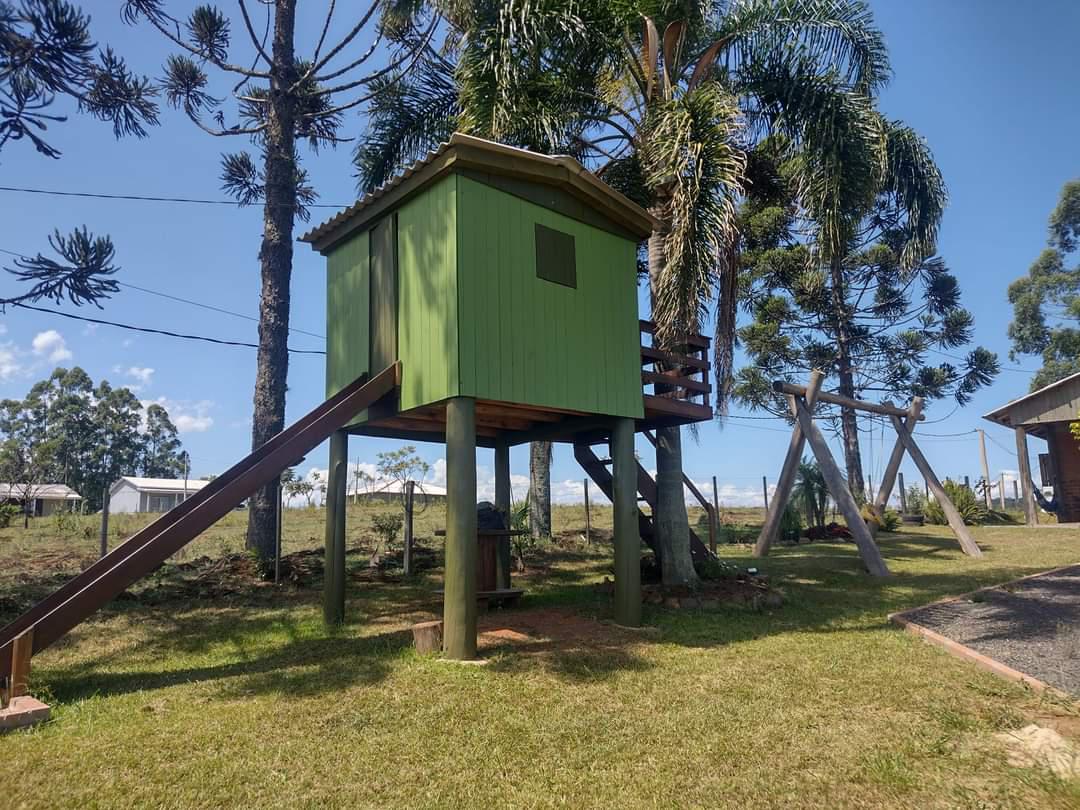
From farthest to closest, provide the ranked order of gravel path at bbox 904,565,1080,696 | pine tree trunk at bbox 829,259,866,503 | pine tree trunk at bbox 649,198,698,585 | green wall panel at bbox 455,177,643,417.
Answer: pine tree trunk at bbox 829,259,866,503 < pine tree trunk at bbox 649,198,698,585 < green wall panel at bbox 455,177,643,417 < gravel path at bbox 904,565,1080,696

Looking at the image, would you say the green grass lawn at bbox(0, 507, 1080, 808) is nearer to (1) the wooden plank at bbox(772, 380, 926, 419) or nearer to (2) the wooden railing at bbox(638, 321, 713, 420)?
(2) the wooden railing at bbox(638, 321, 713, 420)

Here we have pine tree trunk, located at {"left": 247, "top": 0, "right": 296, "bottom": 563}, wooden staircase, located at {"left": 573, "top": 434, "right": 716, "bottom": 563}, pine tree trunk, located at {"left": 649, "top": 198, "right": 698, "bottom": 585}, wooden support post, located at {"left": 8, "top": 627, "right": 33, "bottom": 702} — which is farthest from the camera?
pine tree trunk, located at {"left": 247, "top": 0, "right": 296, "bottom": 563}

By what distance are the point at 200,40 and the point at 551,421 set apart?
1229cm

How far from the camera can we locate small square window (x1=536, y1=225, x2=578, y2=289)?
8.22 metres

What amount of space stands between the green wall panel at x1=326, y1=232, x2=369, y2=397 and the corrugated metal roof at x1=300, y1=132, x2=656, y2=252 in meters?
0.34

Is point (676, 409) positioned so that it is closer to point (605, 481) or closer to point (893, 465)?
point (605, 481)

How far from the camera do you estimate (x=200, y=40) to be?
591 inches

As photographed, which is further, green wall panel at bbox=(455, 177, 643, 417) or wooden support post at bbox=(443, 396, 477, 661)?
green wall panel at bbox=(455, 177, 643, 417)

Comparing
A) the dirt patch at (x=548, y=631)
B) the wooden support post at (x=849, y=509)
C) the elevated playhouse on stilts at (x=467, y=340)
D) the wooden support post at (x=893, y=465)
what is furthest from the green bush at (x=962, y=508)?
the dirt patch at (x=548, y=631)

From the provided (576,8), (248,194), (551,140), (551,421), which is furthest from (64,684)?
(248,194)

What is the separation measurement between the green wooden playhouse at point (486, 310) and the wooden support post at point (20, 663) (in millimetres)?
3377

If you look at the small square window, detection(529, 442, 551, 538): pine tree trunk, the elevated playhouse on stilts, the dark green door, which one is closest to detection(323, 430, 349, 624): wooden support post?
the elevated playhouse on stilts

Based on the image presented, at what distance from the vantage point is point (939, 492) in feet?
49.3

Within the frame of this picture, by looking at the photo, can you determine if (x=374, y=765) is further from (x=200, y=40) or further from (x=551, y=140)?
(x=200, y=40)
